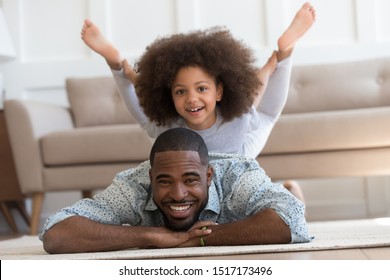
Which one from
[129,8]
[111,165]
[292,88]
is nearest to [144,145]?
[111,165]

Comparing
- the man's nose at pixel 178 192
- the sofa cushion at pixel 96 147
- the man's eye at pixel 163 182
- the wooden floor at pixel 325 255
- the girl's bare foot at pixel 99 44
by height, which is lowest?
the sofa cushion at pixel 96 147

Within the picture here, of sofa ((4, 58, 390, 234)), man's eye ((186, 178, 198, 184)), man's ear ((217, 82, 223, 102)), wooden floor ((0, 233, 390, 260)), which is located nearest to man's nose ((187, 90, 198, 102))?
man's ear ((217, 82, 223, 102))

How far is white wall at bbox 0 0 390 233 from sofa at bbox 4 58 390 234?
325 mm

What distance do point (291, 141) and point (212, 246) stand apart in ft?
4.39

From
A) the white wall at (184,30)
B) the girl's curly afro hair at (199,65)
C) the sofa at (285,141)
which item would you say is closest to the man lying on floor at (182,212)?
the girl's curly afro hair at (199,65)

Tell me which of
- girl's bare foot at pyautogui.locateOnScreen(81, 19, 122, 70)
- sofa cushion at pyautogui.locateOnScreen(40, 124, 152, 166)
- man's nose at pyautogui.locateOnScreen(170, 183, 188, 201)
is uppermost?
girl's bare foot at pyautogui.locateOnScreen(81, 19, 122, 70)

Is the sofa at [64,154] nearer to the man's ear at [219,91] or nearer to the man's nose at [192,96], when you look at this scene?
the man's ear at [219,91]

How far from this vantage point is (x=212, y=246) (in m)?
1.47

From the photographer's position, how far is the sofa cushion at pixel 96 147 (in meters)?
2.84

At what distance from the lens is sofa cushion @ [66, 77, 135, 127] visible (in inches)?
135

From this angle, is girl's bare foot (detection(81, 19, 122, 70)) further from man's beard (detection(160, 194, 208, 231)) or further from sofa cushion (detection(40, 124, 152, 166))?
sofa cushion (detection(40, 124, 152, 166))

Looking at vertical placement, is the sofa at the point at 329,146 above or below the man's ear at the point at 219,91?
below

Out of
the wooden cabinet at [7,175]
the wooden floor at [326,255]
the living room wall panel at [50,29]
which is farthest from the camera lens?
the living room wall panel at [50,29]

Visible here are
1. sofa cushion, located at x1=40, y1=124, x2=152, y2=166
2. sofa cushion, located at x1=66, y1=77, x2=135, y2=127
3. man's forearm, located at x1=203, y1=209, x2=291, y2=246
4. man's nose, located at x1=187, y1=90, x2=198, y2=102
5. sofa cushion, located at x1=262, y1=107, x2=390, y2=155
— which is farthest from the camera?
sofa cushion, located at x1=66, y1=77, x2=135, y2=127
